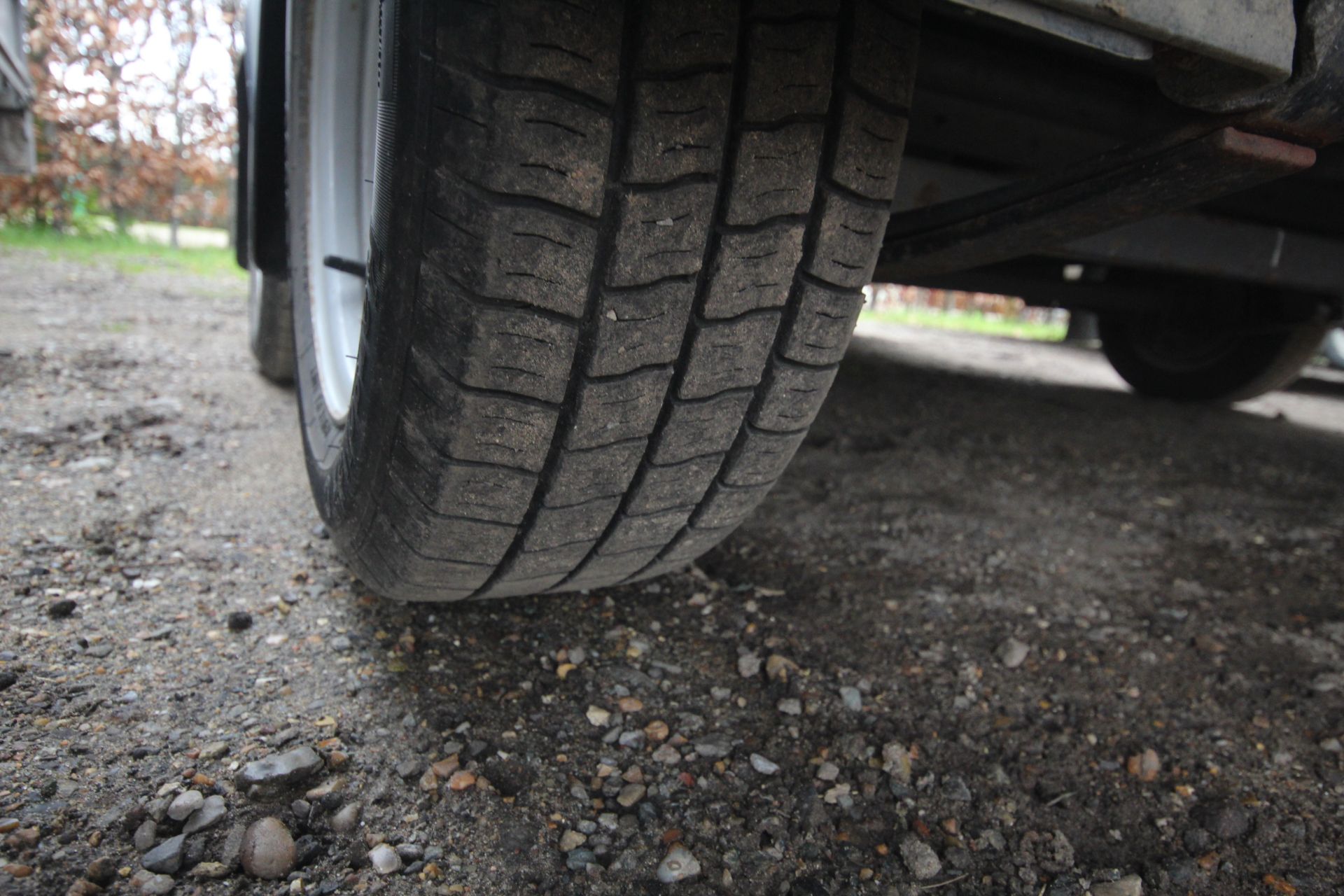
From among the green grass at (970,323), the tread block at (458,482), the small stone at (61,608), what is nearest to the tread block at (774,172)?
the tread block at (458,482)

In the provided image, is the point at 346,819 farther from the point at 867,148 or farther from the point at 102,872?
the point at 867,148

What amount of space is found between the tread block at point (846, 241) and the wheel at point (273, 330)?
1818 mm

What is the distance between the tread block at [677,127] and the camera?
0.71 meters

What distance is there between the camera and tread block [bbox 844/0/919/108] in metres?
0.77

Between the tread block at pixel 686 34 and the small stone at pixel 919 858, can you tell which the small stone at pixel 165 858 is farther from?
the tread block at pixel 686 34

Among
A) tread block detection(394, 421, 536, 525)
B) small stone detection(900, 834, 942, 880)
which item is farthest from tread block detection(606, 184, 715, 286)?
small stone detection(900, 834, 942, 880)

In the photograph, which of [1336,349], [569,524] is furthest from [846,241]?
[1336,349]

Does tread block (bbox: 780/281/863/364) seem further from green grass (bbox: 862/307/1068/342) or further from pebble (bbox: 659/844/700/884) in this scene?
green grass (bbox: 862/307/1068/342)

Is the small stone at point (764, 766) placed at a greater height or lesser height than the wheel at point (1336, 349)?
lesser

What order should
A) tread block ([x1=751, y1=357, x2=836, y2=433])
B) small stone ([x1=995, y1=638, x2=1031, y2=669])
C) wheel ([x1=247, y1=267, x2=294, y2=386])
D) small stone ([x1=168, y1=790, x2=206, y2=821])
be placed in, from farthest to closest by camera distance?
wheel ([x1=247, y1=267, x2=294, y2=386])
small stone ([x1=995, y1=638, x2=1031, y2=669])
tread block ([x1=751, y1=357, x2=836, y2=433])
small stone ([x1=168, y1=790, x2=206, y2=821])

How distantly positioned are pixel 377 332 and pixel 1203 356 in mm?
3520

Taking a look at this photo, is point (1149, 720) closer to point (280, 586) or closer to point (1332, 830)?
point (1332, 830)

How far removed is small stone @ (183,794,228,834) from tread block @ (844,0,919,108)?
3.22 ft

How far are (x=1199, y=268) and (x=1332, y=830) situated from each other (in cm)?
115
